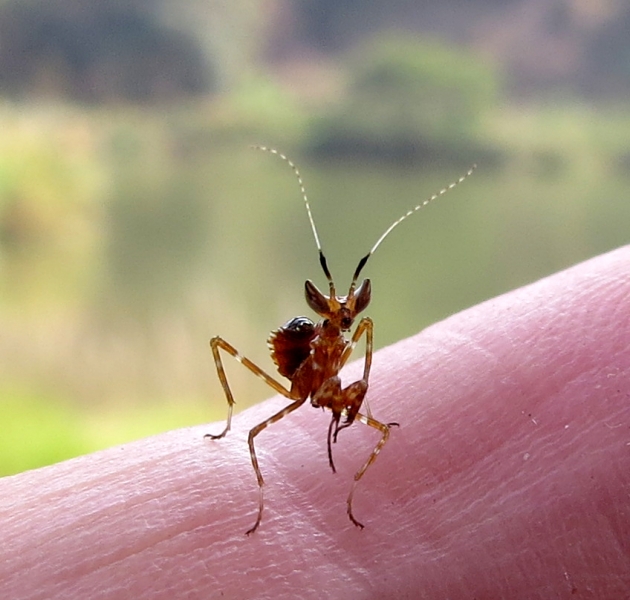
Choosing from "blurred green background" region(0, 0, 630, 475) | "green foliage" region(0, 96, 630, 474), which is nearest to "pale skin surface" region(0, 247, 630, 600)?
"green foliage" region(0, 96, 630, 474)

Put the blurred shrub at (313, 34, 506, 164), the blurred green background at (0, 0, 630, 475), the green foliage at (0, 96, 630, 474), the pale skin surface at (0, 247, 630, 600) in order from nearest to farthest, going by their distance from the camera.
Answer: the pale skin surface at (0, 247, 630, 600) < the green foliage at (0, 96, 630, 474) < the blurred green background at (0, 0, 630, 475) < the blurred shrub at (313, 34, 506, 164)

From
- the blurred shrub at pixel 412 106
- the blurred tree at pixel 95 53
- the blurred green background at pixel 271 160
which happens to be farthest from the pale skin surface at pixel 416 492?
the blurred tree at pixel 95 53

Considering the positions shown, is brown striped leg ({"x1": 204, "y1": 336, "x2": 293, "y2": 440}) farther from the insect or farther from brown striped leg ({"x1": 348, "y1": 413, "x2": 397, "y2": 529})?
brown striped leg ({"x1": 348, "y1": 413, "x2": 397, "y2": 529})

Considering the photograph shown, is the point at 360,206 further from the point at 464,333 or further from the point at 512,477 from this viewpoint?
the point at 512,477

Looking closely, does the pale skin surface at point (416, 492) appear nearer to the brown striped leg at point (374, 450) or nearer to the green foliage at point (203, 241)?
the brown striped leg at point (374, 450)

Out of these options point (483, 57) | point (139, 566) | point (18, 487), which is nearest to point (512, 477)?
point (139, 566)

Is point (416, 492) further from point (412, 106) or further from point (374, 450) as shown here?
point (412, 106)
